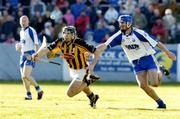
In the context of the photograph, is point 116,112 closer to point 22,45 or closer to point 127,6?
point 22,45

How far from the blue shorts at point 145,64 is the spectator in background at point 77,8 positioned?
15.2 meters

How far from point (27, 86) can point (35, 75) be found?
10.2 metres

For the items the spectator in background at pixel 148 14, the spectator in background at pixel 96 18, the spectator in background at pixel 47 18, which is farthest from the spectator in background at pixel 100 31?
the spectator in background at pixel 47 18

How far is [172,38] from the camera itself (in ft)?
104

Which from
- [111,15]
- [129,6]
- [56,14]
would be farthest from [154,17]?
[56,14]

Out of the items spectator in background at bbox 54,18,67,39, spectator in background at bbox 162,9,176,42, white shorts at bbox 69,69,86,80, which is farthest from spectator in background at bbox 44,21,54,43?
white shorts at bbox 69,69,86,80

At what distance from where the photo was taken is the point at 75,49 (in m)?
17.6

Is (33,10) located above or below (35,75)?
above

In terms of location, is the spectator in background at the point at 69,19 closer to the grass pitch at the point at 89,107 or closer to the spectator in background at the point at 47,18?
the spectator in background at the point at 47,18

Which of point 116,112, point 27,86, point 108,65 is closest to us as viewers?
point 116,112

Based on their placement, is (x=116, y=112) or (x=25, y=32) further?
(x=25, y=32)

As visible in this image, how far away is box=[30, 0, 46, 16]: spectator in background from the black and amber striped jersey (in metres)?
15.8

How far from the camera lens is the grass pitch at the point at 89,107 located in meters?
15.2

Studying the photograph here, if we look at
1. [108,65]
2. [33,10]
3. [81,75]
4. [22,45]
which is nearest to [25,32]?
[22,45]
